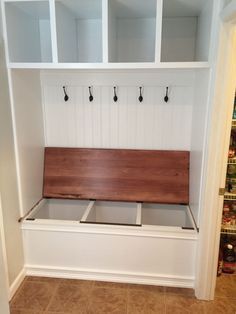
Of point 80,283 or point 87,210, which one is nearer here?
point 80,283

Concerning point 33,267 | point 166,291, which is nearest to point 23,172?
point 33,267

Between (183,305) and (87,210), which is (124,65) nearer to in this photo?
(87,210)

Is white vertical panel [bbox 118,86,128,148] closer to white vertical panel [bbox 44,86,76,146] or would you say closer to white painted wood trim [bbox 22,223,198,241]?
white vertical panel [bbox 44,86,76,146]

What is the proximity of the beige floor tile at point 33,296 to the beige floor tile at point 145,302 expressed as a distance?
24.3 inches

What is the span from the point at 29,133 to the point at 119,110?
2.61 feet

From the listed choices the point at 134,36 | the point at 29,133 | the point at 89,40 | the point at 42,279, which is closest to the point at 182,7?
the point at 134,36

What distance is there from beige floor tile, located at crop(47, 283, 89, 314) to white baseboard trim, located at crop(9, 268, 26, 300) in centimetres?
31

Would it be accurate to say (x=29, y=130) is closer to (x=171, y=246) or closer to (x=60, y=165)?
(x=60, y=165)

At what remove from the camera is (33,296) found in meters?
2.01

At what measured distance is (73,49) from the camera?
7.07ft

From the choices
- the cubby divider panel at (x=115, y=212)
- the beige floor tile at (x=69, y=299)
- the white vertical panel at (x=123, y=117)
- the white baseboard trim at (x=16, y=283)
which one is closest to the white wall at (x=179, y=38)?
the white vertical panel at (x=123, y=117)

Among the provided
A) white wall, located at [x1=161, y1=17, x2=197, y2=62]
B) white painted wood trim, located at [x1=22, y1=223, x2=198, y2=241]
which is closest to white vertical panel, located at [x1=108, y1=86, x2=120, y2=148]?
white wall, located at [x1=161, y1=17, x2=197, y2=62]

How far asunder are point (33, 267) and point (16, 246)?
0.93 ft

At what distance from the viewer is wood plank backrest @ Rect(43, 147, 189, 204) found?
2.38m
